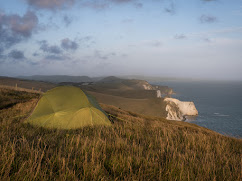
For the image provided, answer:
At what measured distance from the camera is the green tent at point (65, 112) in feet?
22.3

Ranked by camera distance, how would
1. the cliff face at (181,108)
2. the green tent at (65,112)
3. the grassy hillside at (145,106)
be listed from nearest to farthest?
the green tent at (65,112) → the grassy hillside at (145,106) → the cliff face at (181,108)

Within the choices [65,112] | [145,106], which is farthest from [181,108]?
[65,112]

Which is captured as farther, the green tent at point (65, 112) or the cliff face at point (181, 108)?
the cliff face at point (181, 108)

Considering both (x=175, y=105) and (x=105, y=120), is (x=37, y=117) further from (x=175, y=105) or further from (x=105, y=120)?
(x=175, y=105)

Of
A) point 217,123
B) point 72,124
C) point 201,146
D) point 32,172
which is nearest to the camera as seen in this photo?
point 32,172

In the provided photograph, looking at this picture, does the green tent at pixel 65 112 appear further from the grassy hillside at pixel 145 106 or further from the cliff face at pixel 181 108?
the cliff face at pixel 181 108

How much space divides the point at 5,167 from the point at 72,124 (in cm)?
412

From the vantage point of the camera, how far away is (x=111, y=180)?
2.76 metres

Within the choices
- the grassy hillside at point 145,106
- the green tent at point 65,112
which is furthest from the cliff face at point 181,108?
the green tent at point 65,112

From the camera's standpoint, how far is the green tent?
679 centimetres

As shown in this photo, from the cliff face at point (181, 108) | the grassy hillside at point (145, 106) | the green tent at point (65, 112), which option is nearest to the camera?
the green tent at point (65, 112)

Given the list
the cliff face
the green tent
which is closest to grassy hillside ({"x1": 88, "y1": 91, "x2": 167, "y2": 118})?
the cliff face

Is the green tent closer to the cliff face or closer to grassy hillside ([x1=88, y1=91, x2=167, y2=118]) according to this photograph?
grassy hillside ([x1=88, y1=91, x2=167, y2=118])

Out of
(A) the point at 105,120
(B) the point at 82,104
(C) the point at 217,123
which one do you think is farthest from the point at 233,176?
(C) the point at 217,123
